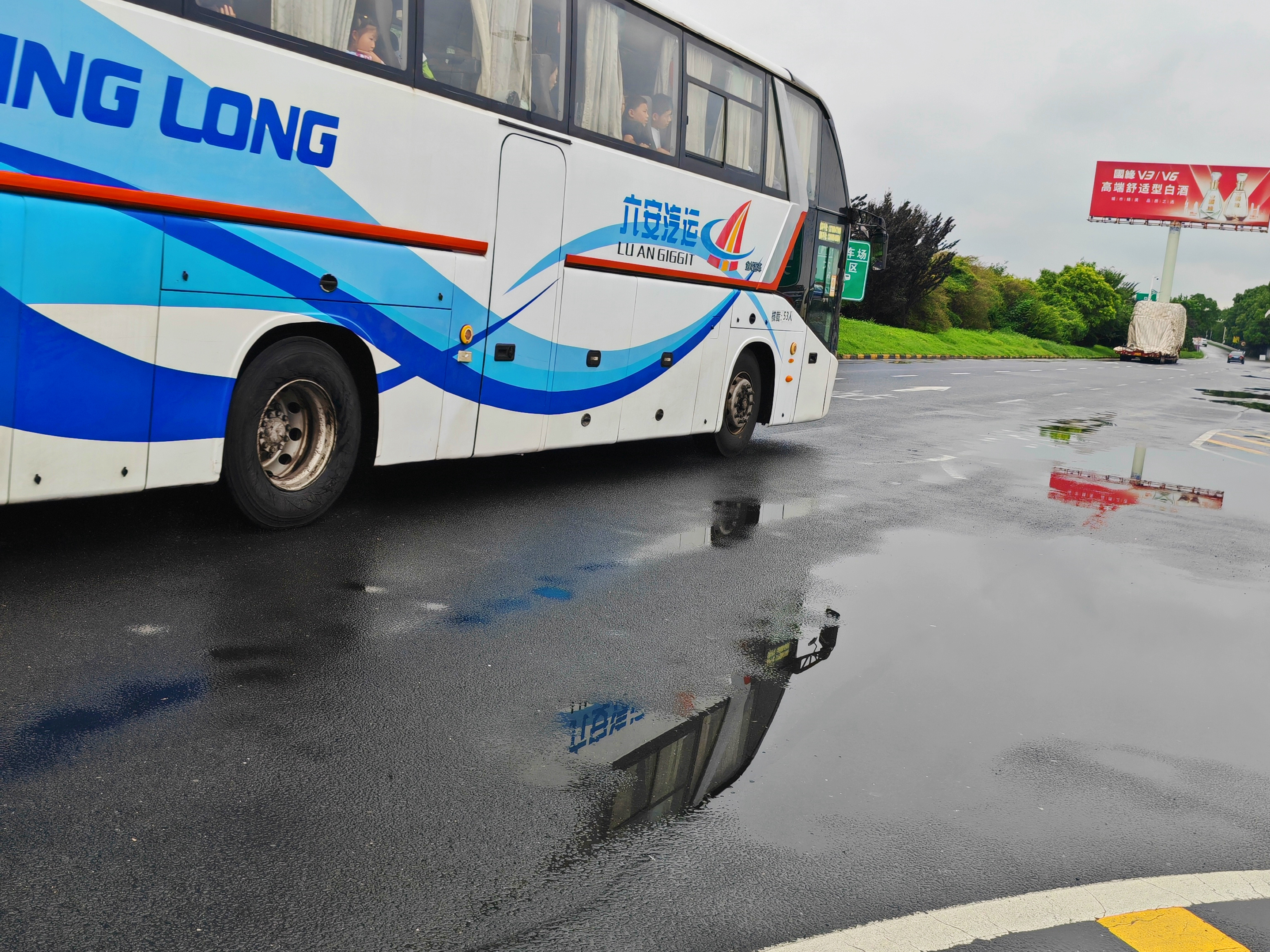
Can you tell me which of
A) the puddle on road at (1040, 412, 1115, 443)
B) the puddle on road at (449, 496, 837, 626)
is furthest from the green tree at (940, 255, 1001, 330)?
the puddle on road at (449, 496, 837, 626)

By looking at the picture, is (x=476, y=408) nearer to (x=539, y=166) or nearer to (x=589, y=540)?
(x=589, y=540)

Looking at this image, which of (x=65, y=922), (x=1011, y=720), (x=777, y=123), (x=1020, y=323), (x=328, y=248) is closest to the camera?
(x=65, y=922)

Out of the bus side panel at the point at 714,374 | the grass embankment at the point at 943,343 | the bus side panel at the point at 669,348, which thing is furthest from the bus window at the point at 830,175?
the grass embankment at the point at 943,343

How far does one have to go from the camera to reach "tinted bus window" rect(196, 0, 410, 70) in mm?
5945

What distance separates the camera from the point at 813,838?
3568mm

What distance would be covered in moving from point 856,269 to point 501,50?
23.7ft

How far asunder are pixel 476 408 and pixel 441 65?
2263mm

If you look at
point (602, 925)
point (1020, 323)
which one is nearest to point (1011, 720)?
point (602, 925)

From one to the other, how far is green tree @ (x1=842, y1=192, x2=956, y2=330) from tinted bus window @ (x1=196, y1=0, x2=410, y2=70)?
4481 centimetres

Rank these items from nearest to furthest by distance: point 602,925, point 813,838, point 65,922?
point 65,922 < point 602,925 < point 813,838

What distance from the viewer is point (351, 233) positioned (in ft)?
22.1

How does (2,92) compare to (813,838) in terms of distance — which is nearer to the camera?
(813,838)

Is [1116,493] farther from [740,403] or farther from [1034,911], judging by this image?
[1034,911]

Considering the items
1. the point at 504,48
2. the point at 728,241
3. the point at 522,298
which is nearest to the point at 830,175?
the point at 728,241
